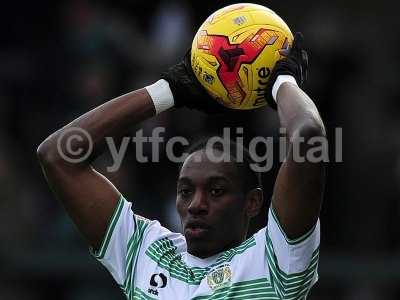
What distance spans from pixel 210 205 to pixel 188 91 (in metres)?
0.73

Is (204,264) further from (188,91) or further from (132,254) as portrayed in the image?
→ (188,91)

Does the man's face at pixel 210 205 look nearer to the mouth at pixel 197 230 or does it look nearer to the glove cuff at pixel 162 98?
the mouth at pixel 197 230

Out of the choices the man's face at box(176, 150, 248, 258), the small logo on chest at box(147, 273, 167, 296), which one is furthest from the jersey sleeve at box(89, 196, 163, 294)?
the man's face at box(176, 150, 248, 258)

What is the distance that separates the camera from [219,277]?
574 cm

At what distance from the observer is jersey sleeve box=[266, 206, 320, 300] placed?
5379 mm

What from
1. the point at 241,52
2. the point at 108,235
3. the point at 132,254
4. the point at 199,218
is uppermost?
the point at 241,52

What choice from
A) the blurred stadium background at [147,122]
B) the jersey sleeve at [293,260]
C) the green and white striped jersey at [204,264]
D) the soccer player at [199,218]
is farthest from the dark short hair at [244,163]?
the blurred stadium background at [147,122]

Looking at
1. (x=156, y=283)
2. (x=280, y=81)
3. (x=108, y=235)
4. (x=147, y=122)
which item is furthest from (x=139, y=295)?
(x=147, y=122)

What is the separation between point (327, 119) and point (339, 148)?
63 cm

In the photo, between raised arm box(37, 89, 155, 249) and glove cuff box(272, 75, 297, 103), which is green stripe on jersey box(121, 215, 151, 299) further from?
glove cuff box(272, 75, 297, 103)

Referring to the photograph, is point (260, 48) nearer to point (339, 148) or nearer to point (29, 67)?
point (339, 148)

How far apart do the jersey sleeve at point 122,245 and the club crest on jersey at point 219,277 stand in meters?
0.53

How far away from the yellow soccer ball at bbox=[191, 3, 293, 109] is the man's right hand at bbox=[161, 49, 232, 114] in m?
0.10

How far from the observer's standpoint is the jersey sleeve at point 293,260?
5.38 metres
